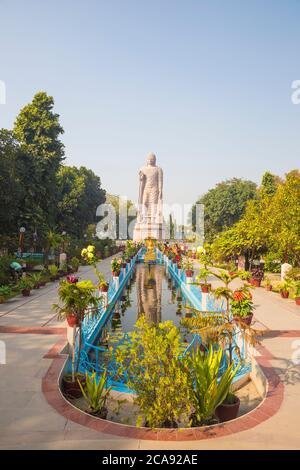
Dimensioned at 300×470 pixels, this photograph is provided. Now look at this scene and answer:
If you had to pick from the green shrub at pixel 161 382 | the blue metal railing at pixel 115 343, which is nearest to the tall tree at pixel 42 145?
the blue metal railing at pixel 115 343

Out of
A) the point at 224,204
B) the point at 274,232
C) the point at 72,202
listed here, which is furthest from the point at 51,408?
the point at 224,204

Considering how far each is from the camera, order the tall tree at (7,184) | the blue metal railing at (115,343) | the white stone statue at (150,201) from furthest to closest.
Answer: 1. the white stone statue at (150,201)
2. the tall tree at (7,184)
3. the blue metal railing at (115,343)

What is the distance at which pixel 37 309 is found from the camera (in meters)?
13.1

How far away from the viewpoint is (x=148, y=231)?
46500 mm

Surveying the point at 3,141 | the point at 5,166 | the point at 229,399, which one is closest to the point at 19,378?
the point at 229,399

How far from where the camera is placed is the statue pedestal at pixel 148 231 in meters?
46.4

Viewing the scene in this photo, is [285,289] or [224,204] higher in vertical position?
[224,204]

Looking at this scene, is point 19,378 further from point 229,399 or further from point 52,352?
point 229,399

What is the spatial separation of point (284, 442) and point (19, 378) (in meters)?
4.98

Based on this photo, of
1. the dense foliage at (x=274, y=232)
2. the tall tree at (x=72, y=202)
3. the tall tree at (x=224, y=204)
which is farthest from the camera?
the tall tree at (x=224, y=204)

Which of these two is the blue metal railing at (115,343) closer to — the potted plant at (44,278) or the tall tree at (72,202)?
the potted plant at (44,278)

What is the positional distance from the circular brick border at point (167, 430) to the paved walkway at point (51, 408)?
9 centimetres

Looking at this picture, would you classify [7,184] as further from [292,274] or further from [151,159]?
[151,159]

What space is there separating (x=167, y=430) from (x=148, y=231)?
41570 millimetres
